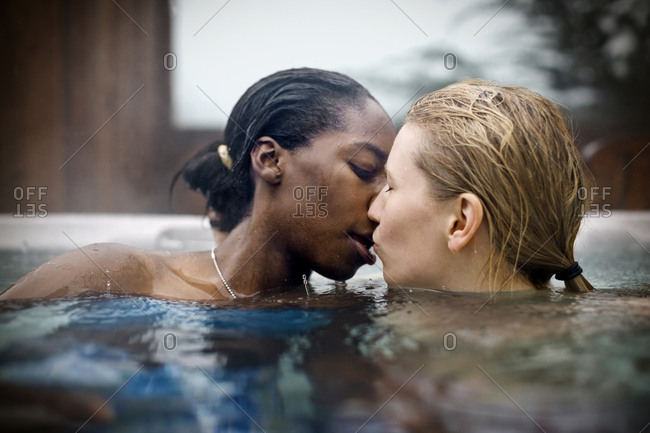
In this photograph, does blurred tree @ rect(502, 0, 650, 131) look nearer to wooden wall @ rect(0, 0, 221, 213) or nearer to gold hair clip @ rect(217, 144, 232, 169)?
wooden wall @ rect(0, 0, 221, 213)

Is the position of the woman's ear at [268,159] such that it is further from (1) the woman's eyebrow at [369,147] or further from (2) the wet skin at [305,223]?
(1) the woman's eyebrow at [369,147]

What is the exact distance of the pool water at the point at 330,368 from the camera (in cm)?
92

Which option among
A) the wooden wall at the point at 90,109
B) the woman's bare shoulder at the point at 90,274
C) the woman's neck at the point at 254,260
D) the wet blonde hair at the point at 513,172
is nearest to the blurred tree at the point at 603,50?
the wooden wall at the point at 90,109

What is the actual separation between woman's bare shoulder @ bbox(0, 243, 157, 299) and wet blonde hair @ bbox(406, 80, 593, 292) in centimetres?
75

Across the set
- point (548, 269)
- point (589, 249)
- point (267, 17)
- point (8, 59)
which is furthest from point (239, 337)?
point (8, 59)

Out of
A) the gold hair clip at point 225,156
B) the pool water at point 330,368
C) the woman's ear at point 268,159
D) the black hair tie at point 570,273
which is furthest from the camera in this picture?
the gold hair clip at point 225,156

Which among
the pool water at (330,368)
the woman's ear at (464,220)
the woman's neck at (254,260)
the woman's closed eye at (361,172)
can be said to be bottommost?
the pool water at (330,368)

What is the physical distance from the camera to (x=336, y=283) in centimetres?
202

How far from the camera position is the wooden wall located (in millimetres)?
4297

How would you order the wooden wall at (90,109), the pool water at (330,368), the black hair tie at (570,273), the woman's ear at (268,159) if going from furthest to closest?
the wooden wall at (90,109) < the woman's ear at (268,159) < the black hair tie at (570,273) < the pool water at (330,368)

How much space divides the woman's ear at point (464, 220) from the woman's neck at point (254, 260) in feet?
1.68

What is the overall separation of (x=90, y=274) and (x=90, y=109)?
10.6 feet

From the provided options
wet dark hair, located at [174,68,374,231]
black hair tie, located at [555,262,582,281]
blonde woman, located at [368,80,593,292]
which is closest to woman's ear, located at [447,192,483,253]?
blonde woman, located at [368,80,593,292]

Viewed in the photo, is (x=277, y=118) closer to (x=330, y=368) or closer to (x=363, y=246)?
(x=363, y=246)
